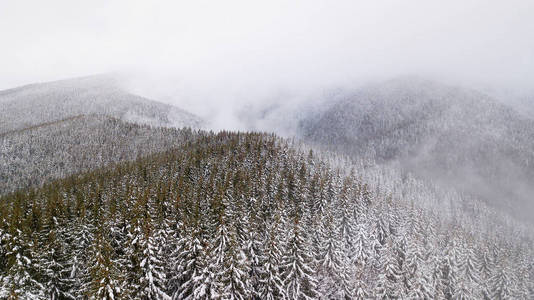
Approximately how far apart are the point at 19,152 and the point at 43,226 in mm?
192338

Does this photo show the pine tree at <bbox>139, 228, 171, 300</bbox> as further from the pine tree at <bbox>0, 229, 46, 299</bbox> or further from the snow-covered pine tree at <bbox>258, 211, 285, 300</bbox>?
the snow-covered pine tree at <bbox>258, 211, 285, 300</bbox>

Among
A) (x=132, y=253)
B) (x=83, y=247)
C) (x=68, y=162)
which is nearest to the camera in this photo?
(x=132, y=253)

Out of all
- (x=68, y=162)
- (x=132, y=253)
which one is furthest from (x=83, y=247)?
(x=68, y=162)

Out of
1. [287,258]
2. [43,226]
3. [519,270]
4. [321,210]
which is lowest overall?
[519,270]

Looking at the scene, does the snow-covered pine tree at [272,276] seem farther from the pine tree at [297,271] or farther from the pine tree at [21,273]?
the pine tree at [21,273]

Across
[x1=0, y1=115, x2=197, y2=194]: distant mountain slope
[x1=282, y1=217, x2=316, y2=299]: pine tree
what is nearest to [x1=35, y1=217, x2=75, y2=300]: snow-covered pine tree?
[x1=282, y1=217, x2=316, y2=299]: pine tree

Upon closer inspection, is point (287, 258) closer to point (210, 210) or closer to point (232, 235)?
point (232, 235)

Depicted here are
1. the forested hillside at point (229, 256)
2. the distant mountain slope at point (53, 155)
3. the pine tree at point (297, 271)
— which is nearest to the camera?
the forested hillside at point (229, 256)

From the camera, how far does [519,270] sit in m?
48.0

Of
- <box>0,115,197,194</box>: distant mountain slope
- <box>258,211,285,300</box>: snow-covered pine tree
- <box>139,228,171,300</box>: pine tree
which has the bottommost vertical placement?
<box>0,115,197,194</box>: distant mountain slope

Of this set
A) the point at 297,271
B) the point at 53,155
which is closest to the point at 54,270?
the point at 297,271

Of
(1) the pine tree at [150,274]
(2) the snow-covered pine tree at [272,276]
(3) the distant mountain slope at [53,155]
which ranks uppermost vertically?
(1) the pine tree at [150,274]

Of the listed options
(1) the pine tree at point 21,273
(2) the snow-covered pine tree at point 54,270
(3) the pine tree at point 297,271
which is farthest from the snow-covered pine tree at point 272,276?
(1) the pine tree at point 21,273

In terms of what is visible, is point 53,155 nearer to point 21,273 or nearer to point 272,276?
point 21,273
